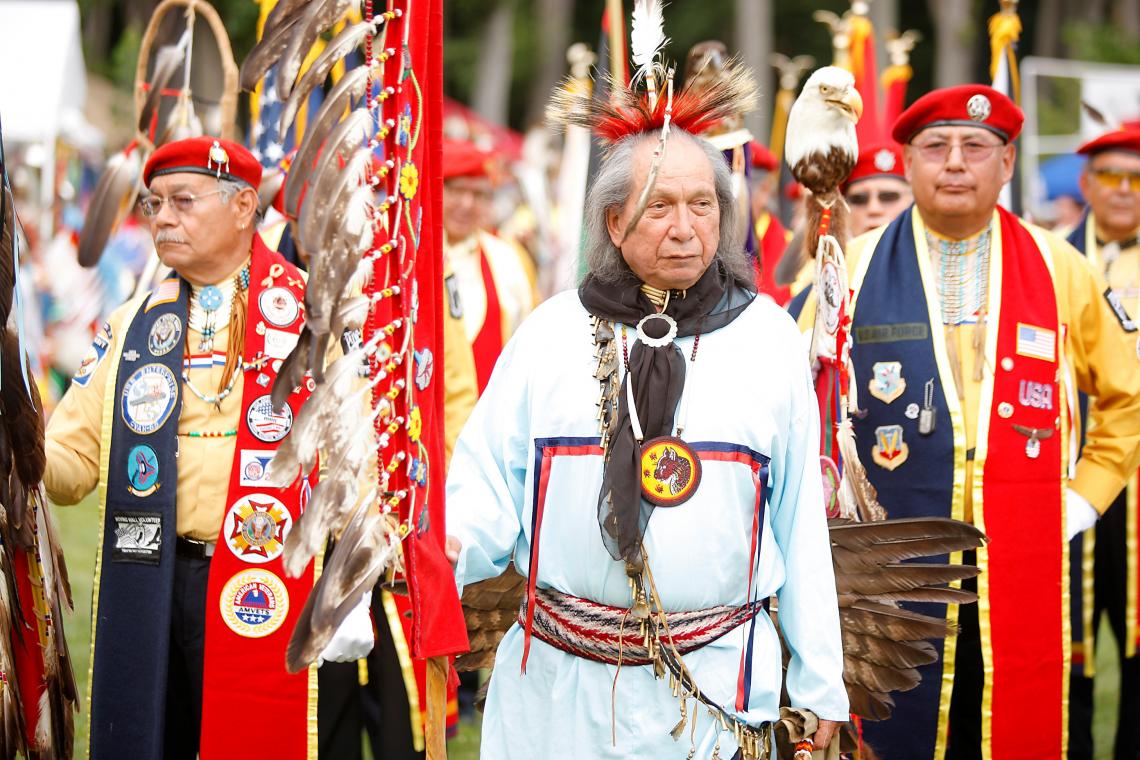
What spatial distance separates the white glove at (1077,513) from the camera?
4.26 meters

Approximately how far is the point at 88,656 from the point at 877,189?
355 centimetres

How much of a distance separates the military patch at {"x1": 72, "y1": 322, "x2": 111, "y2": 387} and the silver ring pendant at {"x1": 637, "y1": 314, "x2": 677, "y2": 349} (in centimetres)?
183

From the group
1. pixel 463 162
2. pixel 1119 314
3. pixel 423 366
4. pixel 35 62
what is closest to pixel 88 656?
pixel 463 162

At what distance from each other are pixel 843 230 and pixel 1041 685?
145 cm

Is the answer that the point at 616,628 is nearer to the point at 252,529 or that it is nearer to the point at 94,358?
the point at 252,529

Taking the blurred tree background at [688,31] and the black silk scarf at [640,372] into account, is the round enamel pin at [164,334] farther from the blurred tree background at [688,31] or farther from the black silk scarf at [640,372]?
the blurred tree background at [688,31]

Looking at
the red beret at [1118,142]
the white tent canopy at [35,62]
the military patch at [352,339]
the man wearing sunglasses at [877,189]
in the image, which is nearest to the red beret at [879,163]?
the man wearing sunglasses at [877,189]

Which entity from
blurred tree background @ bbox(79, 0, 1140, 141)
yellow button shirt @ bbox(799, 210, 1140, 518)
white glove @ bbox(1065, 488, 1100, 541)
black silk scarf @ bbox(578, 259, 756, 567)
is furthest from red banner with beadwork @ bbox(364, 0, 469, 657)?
blurred tree background @ bbox(79, 0, 1140, 141)

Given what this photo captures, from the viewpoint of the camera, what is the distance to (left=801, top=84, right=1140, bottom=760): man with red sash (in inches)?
163

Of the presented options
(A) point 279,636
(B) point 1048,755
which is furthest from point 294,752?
(B) point 1048,755

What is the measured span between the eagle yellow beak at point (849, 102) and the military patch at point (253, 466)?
1742 mm

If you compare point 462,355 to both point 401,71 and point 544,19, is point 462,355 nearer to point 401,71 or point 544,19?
point 401,71

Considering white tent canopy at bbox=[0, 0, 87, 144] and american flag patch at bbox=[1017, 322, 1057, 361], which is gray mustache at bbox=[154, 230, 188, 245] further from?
white tent canopy at bbox=[0, 0, 87, 144]

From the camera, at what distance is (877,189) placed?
593 centimetres
